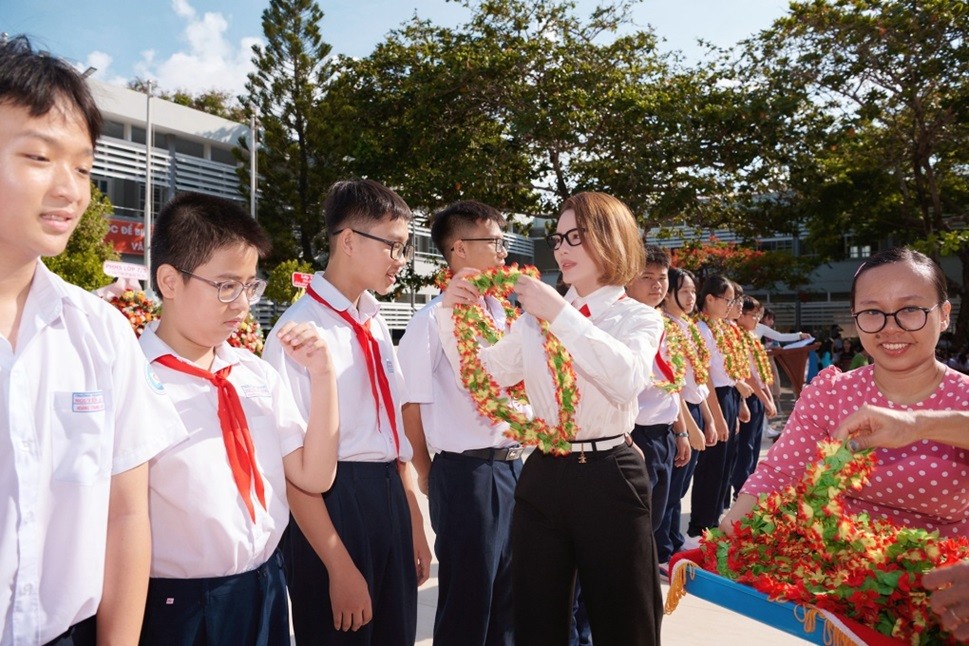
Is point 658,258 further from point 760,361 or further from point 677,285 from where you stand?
point 760,361

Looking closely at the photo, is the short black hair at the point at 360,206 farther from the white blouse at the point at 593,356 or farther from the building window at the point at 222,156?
the building window at the point at 222,156

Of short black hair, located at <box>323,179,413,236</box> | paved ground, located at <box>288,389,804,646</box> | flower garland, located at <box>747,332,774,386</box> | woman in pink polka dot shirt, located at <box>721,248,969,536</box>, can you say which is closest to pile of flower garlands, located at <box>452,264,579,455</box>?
short black hair, located at <box>323,179,413,236</box>

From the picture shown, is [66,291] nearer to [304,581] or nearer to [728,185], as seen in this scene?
[304,581]

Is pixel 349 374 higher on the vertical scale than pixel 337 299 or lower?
lower

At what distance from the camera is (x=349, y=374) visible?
251 centimetres

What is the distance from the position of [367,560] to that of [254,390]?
0.70 metres

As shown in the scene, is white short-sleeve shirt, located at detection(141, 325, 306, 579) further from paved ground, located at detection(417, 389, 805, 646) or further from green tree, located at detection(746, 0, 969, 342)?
green tree, located at detection(746, 0, 969, 342)

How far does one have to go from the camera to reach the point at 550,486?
2496 millimetres

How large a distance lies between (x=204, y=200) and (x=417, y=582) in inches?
55.1


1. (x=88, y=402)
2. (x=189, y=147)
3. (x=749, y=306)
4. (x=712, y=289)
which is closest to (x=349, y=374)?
(x=88, y=402)

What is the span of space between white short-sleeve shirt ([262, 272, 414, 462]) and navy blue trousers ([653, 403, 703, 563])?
115 inches

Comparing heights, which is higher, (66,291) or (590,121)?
(590,121)

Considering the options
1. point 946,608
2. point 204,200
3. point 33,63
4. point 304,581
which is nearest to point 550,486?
point 304,581

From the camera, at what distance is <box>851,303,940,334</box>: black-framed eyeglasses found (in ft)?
6.57
